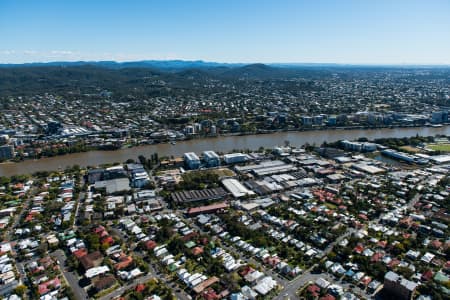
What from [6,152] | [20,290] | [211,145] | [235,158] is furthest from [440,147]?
[6,152]

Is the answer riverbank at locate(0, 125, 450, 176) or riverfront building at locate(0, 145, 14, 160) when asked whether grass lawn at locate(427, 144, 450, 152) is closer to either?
riverbank at locate(0, 125, 450, 176)

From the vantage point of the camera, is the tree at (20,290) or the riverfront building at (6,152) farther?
the riverfront building at (6,152)

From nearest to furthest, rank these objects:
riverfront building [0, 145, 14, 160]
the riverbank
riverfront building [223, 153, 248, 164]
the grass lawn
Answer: riverfront building [223, 153, 248, 164] → the riverbank → riverfront building [0, 145, 14, 160] → the grass lawn

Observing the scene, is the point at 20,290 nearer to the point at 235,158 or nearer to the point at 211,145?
the point at 235,158

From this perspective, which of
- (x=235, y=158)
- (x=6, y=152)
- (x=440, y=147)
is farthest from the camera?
(x=440, y=147)

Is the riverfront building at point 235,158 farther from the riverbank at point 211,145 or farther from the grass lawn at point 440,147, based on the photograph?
the grass lawn at point 440,147

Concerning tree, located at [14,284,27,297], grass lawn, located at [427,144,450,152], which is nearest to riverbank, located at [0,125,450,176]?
grass lawn, located at [427,144,450,152]

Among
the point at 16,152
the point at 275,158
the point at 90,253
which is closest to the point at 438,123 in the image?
the point at 275,158

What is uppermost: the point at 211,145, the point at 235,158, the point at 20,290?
the point at 235,158

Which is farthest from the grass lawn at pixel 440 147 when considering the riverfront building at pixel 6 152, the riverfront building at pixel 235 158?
the riverfront building at pixel 6 152
